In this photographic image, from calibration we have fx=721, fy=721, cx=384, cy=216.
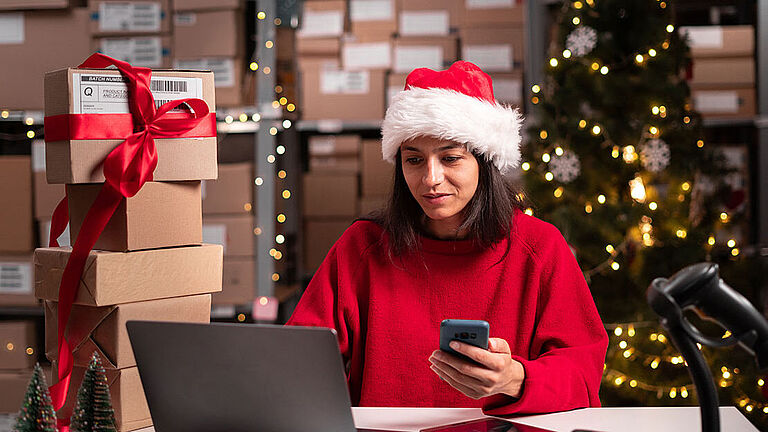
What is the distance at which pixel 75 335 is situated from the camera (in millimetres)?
1275

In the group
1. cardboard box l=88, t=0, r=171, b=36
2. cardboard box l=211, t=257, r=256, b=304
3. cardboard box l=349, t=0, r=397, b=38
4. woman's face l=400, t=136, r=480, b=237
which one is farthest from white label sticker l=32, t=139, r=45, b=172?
woman's face l=400, t=136, r=480, b=237

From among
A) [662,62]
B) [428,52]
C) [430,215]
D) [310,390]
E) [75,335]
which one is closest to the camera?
[310,390]

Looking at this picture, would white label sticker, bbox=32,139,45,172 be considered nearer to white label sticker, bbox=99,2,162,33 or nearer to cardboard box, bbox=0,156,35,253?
cardboard box, bbox=0,156,35,253

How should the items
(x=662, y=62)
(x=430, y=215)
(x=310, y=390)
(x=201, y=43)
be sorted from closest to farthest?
(x=310, y=390), (x=430, y=215), (x=662, y=62), (x=201, y=43)

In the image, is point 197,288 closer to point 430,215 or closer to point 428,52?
point 430,215

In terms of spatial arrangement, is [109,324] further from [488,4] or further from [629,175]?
[488,4]

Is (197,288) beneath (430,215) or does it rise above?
beneath

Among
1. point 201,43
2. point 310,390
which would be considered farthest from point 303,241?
point 310,390

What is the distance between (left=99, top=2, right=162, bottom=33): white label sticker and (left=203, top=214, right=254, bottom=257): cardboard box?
2.75 ft

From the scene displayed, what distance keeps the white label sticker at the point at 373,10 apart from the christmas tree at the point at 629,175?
831 mm

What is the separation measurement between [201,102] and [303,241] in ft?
6.94

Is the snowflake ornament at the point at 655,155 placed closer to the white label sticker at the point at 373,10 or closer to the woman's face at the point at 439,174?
the white label sticker at the point at 373,10

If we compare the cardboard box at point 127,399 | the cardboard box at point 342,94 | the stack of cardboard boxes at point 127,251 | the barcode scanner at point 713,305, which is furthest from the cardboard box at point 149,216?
the cardboard box at point 342,94

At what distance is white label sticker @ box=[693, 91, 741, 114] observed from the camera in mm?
3232
